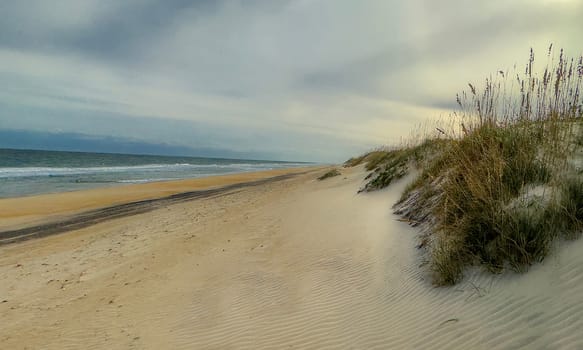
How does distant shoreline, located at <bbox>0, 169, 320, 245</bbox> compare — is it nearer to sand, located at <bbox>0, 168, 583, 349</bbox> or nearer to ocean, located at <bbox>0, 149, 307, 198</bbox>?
sand, located at <bbox>0, 168, 583, 349</bbox>

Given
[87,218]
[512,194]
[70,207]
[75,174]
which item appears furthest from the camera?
[75,174]

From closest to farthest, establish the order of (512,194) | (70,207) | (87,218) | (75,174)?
1. (512,194)
2. (87,218)
3. (70,207)
4. (75,174)

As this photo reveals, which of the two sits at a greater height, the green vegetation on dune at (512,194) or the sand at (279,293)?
the green vegetation on dune at (512,194)

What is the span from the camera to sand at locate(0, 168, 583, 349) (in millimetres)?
2848

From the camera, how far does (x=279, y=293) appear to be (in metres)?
4.82

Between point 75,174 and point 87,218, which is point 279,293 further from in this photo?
point 75,174

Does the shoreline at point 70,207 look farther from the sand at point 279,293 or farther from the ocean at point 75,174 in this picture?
the ocean at point 75,174

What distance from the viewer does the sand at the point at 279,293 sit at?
2848 mm

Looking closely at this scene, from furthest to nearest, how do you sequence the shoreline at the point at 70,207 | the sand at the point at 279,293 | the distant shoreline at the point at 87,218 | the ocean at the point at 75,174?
1. the ocean at the point at 75,174
2. the shoreline at the point at 70,207
3. the distant shoreline at the point at 87,218
4. the sand at the point at 279,293

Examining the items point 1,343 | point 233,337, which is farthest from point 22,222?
point 233,337

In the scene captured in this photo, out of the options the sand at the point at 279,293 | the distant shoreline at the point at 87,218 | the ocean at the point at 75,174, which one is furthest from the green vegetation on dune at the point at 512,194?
the ocean at the point at 75,174

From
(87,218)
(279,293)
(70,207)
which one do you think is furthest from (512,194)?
(70,207)

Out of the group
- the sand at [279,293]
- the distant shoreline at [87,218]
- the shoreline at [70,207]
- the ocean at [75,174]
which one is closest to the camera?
the sand at [279,293]

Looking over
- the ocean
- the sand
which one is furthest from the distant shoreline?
the ocean
